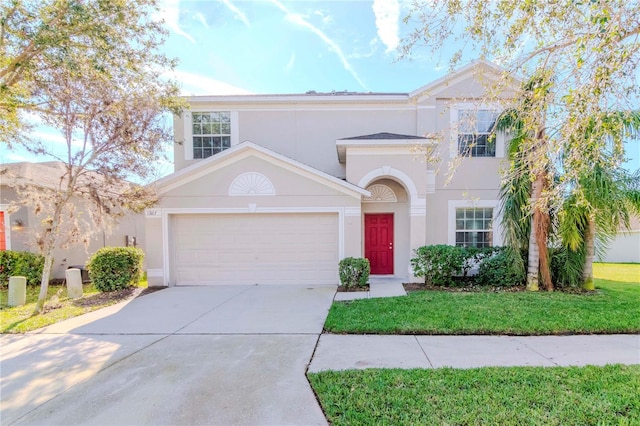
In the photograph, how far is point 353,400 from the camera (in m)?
3.38

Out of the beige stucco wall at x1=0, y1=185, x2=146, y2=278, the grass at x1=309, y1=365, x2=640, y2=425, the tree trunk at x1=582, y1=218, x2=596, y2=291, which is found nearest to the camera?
the grass at x1=309, y1=365, x2=640, y2=425

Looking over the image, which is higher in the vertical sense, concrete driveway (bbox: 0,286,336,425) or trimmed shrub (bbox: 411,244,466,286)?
trimmed shrub (bbox: 411,244,466,286)

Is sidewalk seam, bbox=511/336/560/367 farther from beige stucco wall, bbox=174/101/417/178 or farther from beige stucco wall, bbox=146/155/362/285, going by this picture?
beige stucco wall, bbox=174/101/417/178

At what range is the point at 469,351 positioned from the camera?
15.5ft

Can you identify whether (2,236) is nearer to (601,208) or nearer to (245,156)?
(245,156)

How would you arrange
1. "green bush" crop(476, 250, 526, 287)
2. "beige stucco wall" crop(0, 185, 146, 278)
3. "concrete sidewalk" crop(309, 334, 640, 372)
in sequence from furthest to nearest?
"beige stucco wall" crop(0, 185, 146, 278) < "green bush" crop(476, 250, 526, 287) < "concrete sidewalk" crop(309, 334, 640, 372)

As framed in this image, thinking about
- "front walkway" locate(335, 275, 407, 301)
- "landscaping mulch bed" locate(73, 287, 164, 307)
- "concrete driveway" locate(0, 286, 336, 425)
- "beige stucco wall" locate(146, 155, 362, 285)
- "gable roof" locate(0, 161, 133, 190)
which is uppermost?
"gable roof" locate(0, 161, 133, 190)

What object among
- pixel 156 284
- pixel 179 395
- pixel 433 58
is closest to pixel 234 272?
pixel 156 284

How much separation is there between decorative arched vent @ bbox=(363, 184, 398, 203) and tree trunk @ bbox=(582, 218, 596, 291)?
5497 millimetres

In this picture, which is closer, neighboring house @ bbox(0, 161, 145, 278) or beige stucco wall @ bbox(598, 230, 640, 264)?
neighboring house @ bbox(0, 161, 145, 278)

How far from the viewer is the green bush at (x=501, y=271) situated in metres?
8.79

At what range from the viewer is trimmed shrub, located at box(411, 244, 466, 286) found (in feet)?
30.1

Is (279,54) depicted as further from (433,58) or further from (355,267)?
(355,267)

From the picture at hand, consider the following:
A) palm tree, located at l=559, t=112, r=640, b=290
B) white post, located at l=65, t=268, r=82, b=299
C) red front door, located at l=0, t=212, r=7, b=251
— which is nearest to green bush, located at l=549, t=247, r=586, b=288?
palm tree, located at l=559, t=112, r=640, b=290
